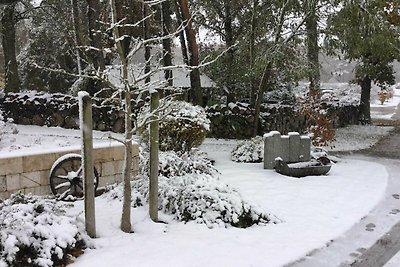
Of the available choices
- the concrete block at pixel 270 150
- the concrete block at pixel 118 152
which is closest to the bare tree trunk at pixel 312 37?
the concrete block at pixel 270 150

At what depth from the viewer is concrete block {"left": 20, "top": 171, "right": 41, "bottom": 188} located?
20.0 feet

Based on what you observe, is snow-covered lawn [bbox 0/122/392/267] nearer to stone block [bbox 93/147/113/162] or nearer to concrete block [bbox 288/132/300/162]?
stone block [bbox 93/147/113/162]

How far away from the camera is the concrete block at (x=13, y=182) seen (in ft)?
19.7

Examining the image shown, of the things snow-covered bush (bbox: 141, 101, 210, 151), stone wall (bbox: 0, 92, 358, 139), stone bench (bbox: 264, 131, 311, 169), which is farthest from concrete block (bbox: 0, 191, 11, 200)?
stone wall (bbox: 0, 92, 358, 139)

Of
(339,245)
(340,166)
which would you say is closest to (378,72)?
(340,166)

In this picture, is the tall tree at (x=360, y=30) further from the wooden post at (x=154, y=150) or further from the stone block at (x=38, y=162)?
the stone block at (x=38, y=162)

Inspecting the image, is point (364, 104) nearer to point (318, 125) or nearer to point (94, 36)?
point (318, 125)

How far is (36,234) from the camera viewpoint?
444cm

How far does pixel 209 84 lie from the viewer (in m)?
17.4

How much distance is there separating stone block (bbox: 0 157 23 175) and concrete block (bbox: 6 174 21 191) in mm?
57

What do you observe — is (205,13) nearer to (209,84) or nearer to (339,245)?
(209,84)

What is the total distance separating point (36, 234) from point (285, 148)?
6292 mm

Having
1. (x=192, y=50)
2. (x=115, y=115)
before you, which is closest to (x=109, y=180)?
(x=192, y=50)

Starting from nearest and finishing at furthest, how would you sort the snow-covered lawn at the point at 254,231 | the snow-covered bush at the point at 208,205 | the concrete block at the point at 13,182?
the snow-covered lawn at the point at 254,231 → the snow-covered bush at the point at 208,205 → the concrete block at the point at 13,182
